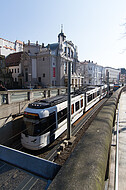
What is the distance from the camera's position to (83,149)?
291 cm

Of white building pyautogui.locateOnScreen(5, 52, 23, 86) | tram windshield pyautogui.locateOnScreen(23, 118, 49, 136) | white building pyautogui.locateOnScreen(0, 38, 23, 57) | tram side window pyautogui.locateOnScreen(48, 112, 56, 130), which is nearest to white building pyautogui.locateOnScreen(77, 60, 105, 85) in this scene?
white building pyautogui.locateOnScreen(5, 52, 23, 86)

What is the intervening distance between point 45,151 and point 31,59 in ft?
114

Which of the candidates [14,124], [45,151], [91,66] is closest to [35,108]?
[45,151]

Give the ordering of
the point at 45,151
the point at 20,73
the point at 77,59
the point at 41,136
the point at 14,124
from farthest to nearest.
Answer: the point at 77,59
the point at 20,73
the point at 14,124
the point at 45,151
the point at 41,136

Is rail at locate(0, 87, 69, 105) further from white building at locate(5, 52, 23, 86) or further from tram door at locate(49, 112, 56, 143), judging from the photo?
white building at locate(5, 52, 23, 86)

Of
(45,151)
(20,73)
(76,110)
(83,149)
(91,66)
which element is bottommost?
(45,151)

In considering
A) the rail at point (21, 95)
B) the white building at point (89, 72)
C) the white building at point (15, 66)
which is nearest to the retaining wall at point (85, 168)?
the rail at point (21, 95)

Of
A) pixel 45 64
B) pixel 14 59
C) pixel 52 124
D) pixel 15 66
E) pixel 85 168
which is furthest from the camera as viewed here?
pixel 14 59

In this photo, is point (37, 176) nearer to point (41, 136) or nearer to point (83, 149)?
point (83, 149)

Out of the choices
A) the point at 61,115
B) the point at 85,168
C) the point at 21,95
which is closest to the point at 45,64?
the point at 21,95

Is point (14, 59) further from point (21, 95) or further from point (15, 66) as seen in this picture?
point (21, 95)

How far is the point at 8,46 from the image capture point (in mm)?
52875

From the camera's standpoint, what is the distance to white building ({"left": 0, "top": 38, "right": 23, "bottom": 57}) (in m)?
48.5

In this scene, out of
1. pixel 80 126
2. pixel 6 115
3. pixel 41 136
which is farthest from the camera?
pixel 80 126
